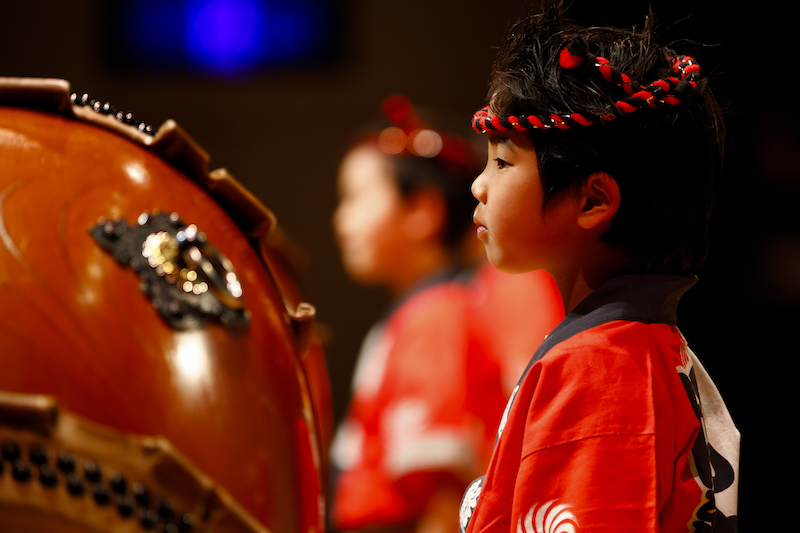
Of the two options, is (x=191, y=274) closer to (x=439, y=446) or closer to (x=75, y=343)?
(x=75, y=343)

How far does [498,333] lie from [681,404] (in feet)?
3.49

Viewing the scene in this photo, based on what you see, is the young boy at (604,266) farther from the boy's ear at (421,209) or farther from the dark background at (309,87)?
the dark background at (309,87)

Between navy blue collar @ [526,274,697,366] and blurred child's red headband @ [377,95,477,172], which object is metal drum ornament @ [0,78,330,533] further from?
blurred child's red headband @ [377,95,477,172]

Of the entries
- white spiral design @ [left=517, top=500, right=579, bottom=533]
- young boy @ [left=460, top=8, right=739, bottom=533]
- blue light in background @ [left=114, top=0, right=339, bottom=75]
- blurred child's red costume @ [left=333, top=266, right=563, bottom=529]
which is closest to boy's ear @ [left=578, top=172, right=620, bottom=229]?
young boy @ [left=460, top=8, right=739, bottom=533]

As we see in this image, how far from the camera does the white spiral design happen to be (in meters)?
0.63

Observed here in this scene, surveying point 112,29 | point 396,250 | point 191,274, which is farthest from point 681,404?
point 112,29

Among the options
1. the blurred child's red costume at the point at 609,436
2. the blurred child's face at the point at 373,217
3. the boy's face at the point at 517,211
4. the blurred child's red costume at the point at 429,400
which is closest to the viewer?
the blurred child's red costume at the point at 609,436

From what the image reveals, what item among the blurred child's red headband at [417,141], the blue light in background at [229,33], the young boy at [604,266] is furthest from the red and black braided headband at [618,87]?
the blue light in background at [229,33]

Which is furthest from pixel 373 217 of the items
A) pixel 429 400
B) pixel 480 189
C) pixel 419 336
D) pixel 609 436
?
pixel 609 436

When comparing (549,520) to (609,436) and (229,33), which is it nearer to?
(609,436)

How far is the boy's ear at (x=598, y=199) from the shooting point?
2.33 feet

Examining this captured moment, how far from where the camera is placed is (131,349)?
1.71 feet

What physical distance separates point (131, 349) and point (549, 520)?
347mm

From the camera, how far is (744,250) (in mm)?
1941
